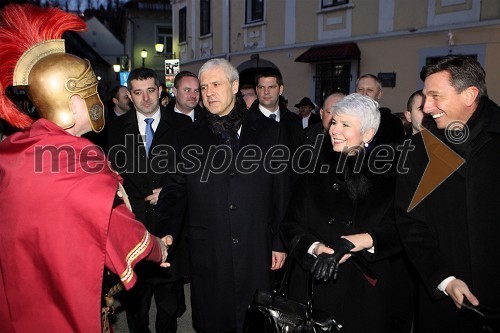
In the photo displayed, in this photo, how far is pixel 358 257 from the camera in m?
2.82

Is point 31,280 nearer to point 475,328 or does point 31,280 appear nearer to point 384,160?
point 384,160

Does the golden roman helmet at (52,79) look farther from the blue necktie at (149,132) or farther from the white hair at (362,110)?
the blue necktie at (149,132)

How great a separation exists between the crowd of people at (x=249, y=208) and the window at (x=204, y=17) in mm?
19543

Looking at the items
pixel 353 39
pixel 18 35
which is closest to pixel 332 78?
pixel 353 39

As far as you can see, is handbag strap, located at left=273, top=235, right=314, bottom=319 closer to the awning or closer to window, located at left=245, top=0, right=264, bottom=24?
the awning

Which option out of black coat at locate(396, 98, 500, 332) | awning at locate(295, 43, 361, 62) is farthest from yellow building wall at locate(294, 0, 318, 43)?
black coat at locate(396, 98, 500, 332)

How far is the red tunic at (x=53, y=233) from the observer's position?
2.14 metres

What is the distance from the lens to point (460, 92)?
263 cm

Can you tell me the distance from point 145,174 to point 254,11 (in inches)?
605

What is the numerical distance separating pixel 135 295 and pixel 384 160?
9.39 feet

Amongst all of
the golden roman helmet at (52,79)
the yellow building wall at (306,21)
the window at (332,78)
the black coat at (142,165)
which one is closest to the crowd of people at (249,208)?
the golden roman helmet at (52,79)

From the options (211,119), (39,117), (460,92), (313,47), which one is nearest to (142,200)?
(211,119)

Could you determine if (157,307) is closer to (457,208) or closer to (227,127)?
(227,127)

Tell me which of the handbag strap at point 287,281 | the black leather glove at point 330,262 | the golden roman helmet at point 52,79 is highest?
the golden roman helmet at point 52,79
